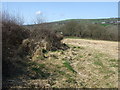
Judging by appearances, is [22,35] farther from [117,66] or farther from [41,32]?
[117,66]

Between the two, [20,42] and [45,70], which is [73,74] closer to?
[45,70]

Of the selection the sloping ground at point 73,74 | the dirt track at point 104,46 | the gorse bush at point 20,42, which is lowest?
the dirt track at point 104,46

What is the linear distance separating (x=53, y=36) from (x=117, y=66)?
21.4ft

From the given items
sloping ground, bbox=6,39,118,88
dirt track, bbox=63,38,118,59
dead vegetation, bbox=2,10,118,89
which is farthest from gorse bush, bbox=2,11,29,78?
dirt track, bbox=63,38,118,59

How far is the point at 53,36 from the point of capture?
45.4 ft

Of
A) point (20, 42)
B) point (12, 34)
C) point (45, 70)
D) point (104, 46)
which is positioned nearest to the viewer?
point (45, 70)

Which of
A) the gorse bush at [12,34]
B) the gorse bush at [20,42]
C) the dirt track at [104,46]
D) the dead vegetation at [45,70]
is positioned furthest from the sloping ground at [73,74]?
the dirt track at [104,46]

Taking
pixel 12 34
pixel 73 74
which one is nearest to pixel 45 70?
pixel 73 74

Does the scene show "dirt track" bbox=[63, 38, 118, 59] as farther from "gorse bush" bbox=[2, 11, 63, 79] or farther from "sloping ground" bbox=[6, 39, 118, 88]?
"gorse bush" bbox=[2, 11, 63, 79]

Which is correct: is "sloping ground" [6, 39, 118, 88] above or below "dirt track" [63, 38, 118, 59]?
above

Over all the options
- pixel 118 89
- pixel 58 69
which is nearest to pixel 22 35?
pixel 58 69

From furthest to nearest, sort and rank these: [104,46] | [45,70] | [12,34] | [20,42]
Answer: [104,46], [20,42], [12,34], [45,70]

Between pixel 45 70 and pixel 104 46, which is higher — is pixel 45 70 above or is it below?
above

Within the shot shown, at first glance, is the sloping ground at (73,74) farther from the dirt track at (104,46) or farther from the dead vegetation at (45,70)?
the dirt track at (104,46)
